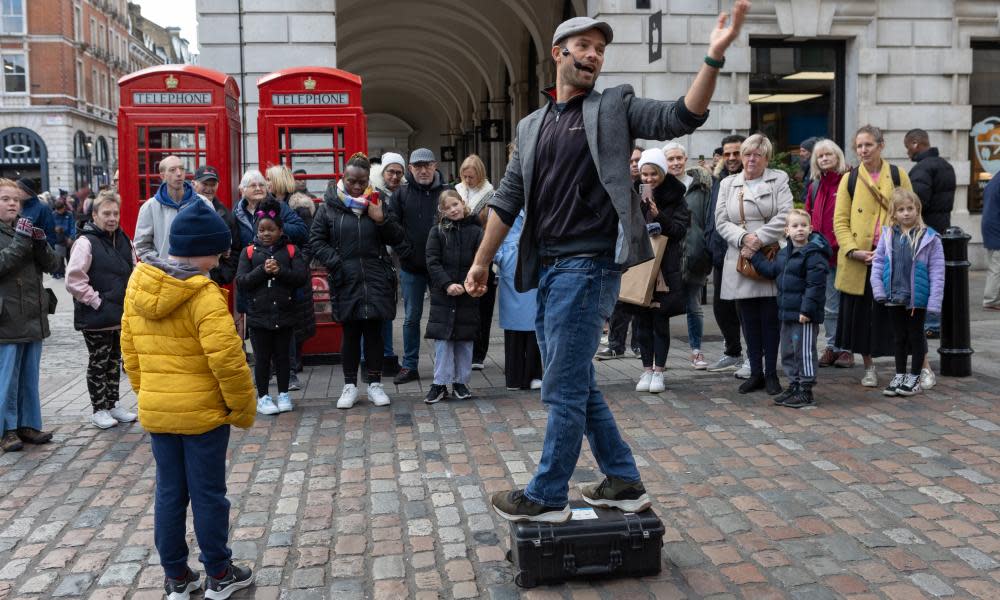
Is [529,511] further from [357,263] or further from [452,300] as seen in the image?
[357,263]

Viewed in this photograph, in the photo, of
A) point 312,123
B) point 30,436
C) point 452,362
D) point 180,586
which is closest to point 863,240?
point 452,362

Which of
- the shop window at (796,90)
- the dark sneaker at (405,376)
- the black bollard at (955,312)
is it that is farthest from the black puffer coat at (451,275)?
the shop window at (796,90)

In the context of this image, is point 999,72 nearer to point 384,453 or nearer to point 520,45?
point 520,45

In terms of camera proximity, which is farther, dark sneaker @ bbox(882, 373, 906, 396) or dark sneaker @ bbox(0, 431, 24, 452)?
dark sneaker @ bbox(882, 373, 906, 396)

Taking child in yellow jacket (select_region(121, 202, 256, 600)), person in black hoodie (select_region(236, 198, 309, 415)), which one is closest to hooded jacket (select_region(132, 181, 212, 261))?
person in black hoodie (select_region(236, 198, 309, 415))

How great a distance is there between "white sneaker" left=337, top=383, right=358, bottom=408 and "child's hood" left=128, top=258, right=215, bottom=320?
336cm

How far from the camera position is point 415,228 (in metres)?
8.36

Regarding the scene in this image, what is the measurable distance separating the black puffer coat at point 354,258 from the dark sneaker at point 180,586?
3.46 meters

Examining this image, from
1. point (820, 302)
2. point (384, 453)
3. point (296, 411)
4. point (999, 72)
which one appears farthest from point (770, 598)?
point (999, 72)

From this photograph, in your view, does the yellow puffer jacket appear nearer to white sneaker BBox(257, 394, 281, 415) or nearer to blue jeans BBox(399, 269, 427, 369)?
white sneaker BBox(257, 394, 281, 415)

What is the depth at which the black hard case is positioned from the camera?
149 inches

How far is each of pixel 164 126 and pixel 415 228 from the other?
2.72 m

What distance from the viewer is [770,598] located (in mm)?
3684

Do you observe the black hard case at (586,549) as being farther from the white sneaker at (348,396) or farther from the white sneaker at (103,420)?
the white sneaker at (103,420)
